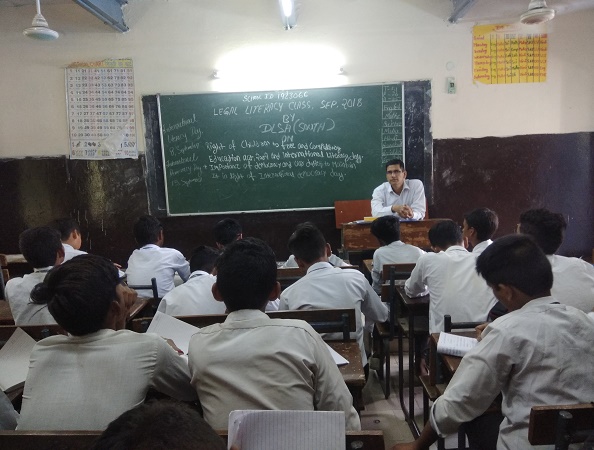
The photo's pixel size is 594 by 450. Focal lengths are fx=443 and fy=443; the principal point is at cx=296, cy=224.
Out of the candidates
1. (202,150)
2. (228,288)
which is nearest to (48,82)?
(202,150)

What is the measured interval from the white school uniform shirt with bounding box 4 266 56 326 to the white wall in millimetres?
2903

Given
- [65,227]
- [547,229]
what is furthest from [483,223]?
[65,227]

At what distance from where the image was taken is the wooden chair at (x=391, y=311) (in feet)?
8.39

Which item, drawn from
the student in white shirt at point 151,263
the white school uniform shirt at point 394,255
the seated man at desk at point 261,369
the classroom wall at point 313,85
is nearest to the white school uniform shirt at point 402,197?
the classroom wall at point 313,85

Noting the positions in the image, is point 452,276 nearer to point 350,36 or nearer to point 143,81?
point 350,36

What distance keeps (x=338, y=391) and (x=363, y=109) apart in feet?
12.5

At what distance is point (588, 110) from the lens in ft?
14.9

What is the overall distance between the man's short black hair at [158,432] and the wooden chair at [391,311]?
6.89ft

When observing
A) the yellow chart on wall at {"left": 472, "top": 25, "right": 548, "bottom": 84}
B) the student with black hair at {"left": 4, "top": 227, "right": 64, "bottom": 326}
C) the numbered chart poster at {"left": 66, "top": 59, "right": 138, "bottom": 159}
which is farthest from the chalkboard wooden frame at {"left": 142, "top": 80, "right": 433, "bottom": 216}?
the student with black hair at {"left": 4, "top": 227, "right": 64, "bottom": 326}

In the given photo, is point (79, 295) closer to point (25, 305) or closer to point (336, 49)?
point (25, 305)

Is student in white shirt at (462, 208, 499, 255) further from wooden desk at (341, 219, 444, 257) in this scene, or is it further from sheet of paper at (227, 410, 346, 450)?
sheet of paper at (227, 410, 346, 450)

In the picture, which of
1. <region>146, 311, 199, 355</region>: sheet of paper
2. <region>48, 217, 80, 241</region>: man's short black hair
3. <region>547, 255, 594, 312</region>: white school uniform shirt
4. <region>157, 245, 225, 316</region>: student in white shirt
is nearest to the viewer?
<region>146, 311, 199, 355</region>: sheet of paper

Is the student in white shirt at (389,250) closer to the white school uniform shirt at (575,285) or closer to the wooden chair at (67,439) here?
the white school uniform shirt at (575,285)

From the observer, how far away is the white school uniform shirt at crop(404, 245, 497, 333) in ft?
6.99
